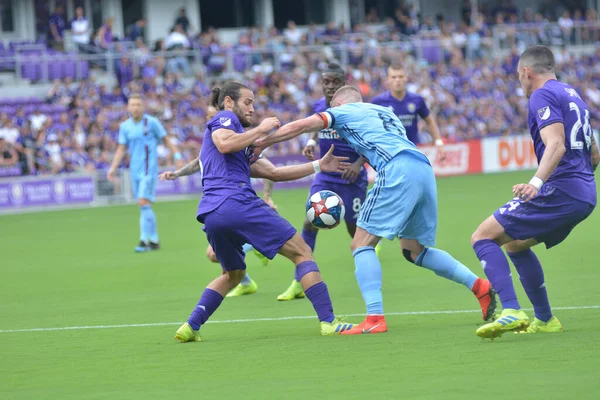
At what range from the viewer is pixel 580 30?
139 feet

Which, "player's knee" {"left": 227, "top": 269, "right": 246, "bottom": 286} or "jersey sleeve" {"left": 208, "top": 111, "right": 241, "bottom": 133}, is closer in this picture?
"jersey sleeve" {"left": 208, "top": 111, "right": 241, "bottom": 133}

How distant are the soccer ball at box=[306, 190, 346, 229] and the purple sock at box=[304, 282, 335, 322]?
0.77 meters

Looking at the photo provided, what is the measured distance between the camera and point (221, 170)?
Answer: 807cm

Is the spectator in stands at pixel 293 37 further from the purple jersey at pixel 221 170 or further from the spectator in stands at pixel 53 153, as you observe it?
the purple jersey at pixel 221 170

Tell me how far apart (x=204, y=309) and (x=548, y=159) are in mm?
2868

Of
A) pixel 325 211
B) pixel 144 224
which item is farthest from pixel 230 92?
pixel 144 224

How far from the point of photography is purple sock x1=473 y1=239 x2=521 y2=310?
760 centimetres

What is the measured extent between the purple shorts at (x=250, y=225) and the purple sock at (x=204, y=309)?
1.58ft

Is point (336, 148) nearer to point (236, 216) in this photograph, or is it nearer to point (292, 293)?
point (292, 293)

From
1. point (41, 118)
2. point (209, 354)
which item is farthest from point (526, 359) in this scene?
point (41, 118)

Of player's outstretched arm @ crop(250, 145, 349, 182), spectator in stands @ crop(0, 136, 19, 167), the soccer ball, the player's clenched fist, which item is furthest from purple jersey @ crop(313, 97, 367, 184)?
spectator in stands @ crop(0, 136, 19, 167)

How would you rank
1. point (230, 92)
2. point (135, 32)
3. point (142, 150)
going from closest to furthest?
point (230, 92) < point (142, 150) < point (135, 32)

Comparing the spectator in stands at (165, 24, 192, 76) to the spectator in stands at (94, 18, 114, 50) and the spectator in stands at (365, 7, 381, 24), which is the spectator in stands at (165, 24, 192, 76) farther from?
the spectator in stands at (365, 7, 381, 24)

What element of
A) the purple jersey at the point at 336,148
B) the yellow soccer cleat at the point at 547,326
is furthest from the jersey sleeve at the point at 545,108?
the purple jersey at the point at 336,148
